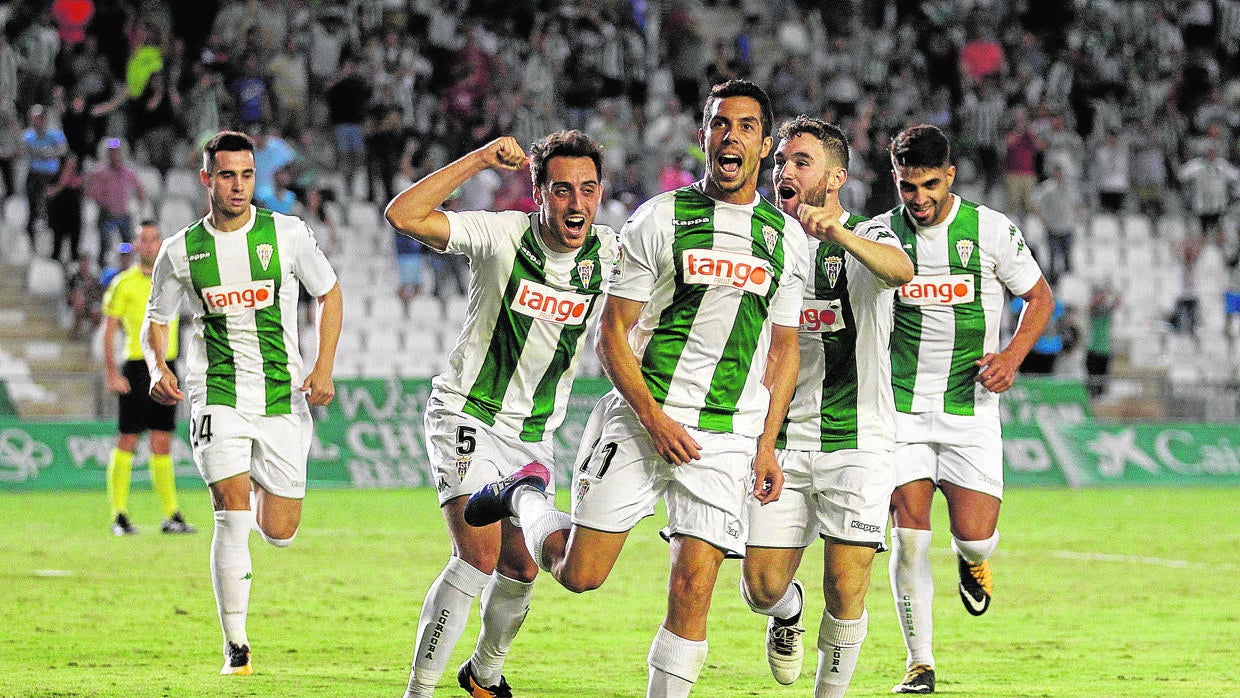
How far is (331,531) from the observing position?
48.3 ft

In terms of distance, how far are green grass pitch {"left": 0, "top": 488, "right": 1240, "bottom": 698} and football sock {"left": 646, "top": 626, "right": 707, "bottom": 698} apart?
1.55 meters

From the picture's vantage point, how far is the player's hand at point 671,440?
579cm

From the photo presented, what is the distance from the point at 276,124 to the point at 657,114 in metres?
6.13

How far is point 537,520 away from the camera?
240 inches

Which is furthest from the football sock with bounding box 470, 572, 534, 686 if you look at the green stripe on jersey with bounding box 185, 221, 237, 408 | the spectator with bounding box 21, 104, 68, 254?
the spectator with bounding box 21, 104, 68, 254

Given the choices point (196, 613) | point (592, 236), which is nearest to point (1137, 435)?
point (196, 613)

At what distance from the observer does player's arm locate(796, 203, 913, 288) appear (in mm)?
5883

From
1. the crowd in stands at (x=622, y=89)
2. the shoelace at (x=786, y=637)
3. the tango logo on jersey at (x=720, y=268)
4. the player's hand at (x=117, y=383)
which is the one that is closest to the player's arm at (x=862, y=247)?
the tango logo on jersey at (x=720, y=268)

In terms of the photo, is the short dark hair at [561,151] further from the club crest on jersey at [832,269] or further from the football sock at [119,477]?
the football sock at [119,477]

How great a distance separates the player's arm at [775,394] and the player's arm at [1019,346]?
1.83 m

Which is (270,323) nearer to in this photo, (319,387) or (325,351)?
(325,351)

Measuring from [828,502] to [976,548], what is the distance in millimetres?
1762

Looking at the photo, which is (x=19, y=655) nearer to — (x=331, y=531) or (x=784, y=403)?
(x=784, y=403)

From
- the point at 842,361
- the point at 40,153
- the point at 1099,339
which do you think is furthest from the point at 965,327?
the point at 40,153
